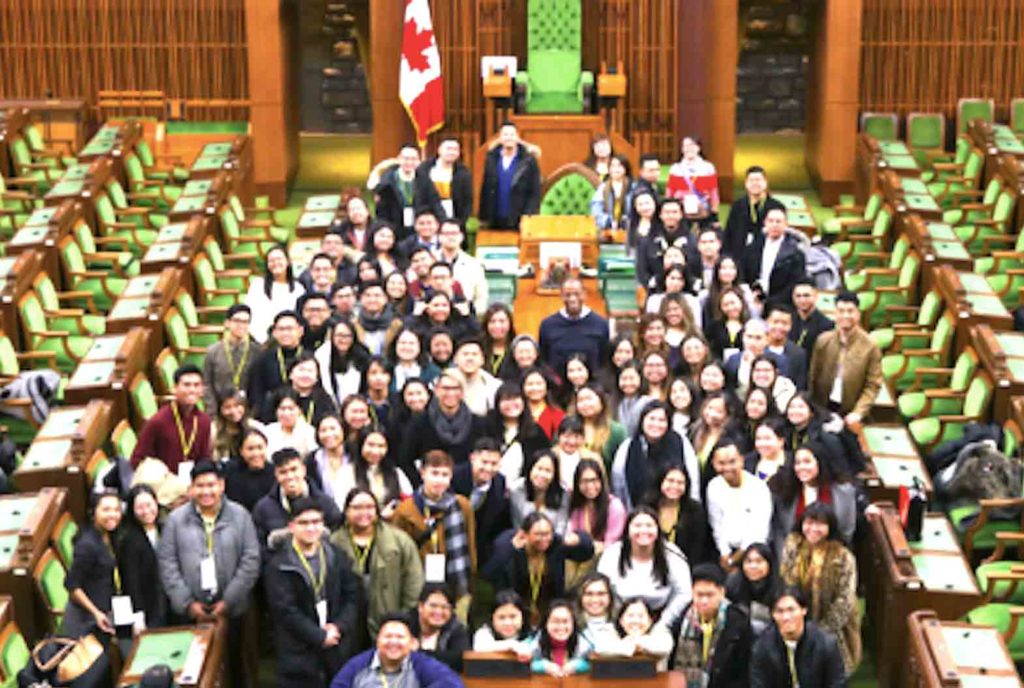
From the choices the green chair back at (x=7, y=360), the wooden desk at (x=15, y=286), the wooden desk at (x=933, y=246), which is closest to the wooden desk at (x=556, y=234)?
the wooden desk at (x=933, y=246)

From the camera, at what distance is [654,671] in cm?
795

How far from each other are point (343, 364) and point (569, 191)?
12.2ft

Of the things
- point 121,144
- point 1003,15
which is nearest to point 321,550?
point 121,144

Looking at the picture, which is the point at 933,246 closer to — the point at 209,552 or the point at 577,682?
the point at 577,682

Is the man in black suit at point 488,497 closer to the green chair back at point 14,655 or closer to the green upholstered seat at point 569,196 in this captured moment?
the green chair back at point 14,655

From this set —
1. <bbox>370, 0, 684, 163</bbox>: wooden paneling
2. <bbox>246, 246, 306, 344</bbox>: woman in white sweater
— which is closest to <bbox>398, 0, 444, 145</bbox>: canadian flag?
<bbox>370, 0, 684, 163</bbox>: wooden paneling

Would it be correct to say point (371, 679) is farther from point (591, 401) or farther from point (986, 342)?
point (986, 342)

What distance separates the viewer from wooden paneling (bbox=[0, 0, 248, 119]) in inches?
628

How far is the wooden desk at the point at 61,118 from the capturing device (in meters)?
15.5

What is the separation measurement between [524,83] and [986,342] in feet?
16.0

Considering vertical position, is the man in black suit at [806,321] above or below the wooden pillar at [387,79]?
below

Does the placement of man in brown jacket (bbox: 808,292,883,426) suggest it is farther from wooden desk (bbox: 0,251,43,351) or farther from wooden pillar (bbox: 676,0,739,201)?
wooden pillar (bbox: 676,0,739,201)

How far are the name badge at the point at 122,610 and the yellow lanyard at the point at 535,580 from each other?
1.53m

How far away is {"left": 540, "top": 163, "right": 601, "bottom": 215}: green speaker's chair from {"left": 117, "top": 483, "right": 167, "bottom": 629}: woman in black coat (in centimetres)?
529
